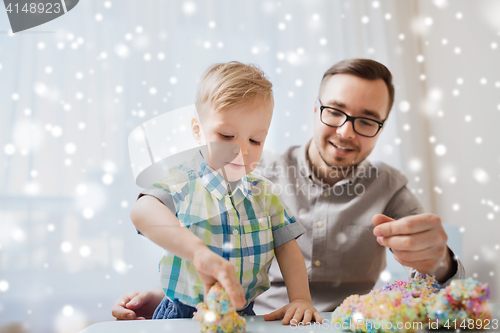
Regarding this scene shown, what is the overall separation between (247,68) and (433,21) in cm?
155

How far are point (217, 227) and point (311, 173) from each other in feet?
2.00

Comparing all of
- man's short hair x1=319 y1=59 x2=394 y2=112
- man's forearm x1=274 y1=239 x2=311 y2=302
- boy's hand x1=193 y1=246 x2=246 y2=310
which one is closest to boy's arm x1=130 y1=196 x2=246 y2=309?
boy's hand x1=193 y1=246 x2=246 y2=310

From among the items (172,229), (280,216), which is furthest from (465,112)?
(172,229)

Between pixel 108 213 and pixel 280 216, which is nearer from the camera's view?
pixel 280 216

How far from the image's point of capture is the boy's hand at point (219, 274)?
45 centimetres

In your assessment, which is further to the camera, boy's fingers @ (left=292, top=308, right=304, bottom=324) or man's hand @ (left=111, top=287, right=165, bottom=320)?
man's hand @ (left=111, top=287, right=165, bottom=320)

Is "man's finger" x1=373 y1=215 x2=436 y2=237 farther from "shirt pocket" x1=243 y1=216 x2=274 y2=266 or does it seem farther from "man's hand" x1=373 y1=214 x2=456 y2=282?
"shirt pocket" x1=243 y1=216 x2=274 y2=266

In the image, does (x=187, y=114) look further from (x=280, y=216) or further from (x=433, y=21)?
(x=433, y=21)

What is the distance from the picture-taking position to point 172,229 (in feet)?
1.71

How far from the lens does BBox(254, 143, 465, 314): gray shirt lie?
105 cm

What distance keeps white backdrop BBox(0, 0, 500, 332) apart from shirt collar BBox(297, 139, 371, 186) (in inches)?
14.4

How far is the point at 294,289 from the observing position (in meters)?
0.67

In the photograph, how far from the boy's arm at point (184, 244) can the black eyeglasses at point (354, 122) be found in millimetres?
702

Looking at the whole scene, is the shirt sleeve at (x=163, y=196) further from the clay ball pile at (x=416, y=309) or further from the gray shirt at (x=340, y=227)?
the gray shirt at (x=340, y=227)
